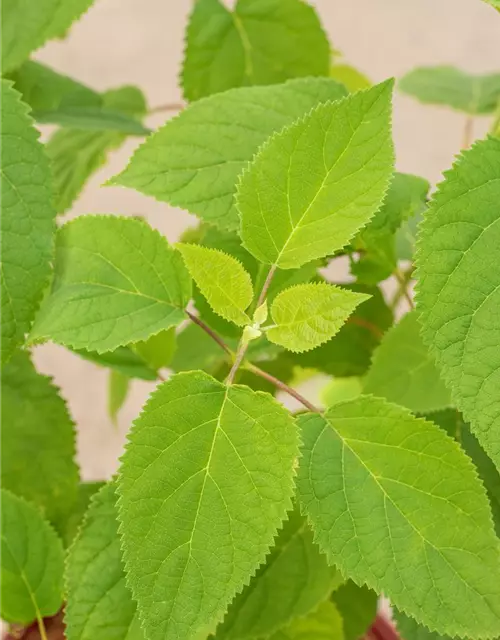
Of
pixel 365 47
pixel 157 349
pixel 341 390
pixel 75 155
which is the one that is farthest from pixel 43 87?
pixel 365 47

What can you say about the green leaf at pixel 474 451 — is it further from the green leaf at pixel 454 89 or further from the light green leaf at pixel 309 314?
the green leaf at pixel 454 89

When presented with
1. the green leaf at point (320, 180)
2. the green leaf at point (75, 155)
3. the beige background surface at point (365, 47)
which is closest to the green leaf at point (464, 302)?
the green leaf at point (320, 180)

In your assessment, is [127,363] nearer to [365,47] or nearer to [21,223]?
[21,223]

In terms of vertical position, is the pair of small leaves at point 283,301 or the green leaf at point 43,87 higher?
the green leaf at point 43,87

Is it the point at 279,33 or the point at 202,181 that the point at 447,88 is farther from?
the point at 202,181

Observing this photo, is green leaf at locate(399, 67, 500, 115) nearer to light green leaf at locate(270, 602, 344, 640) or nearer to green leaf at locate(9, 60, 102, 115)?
green leaf at locate(9, 60, 102, 115)

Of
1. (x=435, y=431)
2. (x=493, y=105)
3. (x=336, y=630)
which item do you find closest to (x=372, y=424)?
(x=435, y=431)
